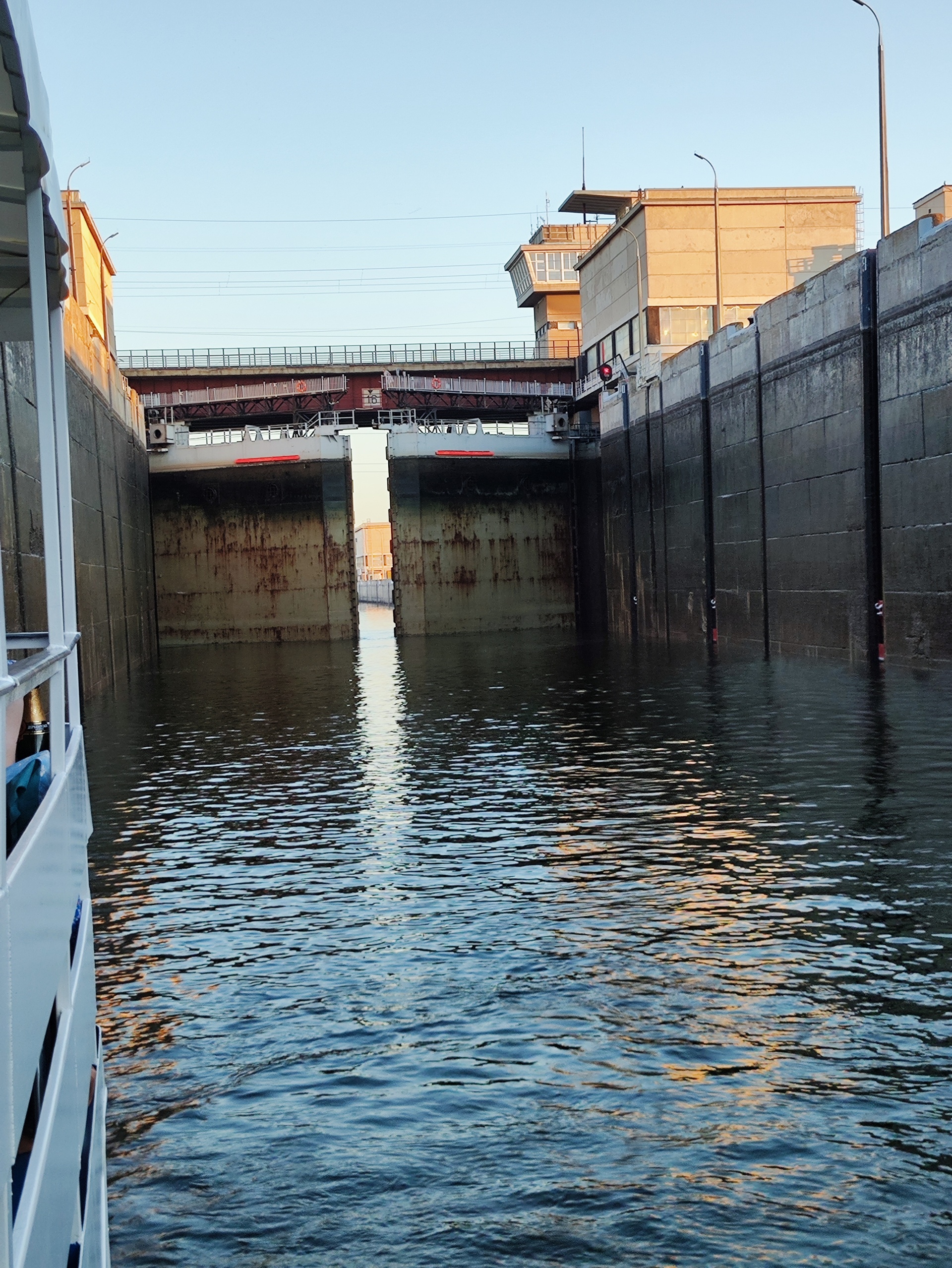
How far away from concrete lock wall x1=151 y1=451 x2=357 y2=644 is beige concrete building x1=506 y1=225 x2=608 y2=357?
22.1 meters

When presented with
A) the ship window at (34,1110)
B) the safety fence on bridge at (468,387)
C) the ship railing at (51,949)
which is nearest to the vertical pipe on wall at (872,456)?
the ship railing at (51,949)

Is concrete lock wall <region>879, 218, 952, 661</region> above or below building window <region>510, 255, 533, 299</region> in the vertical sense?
below

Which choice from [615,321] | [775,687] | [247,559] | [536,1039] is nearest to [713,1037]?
[536,1039]

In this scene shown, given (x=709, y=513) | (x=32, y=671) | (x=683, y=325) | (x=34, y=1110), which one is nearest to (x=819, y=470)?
(x=709, y=513)

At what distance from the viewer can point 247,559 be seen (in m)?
49.2

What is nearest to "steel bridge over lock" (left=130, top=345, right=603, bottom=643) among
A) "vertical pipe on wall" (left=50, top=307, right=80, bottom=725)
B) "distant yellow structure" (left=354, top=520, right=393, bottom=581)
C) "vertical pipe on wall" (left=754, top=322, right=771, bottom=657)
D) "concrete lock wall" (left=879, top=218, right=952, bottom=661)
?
"vertical pipe on wall" (left=754, top=322, right=771, bottom=657)

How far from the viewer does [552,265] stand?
80250mm

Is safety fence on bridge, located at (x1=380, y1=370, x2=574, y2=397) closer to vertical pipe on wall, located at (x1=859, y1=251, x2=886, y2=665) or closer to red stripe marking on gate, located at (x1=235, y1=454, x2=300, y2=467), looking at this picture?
red stripe marking on gate, located at (x1=235, y1=454, x2=300, y2=467)

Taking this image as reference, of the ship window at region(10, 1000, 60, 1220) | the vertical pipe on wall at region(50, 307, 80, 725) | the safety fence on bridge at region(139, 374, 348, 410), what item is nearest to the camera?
the ship window at region(10, 1000, 60, 1220)

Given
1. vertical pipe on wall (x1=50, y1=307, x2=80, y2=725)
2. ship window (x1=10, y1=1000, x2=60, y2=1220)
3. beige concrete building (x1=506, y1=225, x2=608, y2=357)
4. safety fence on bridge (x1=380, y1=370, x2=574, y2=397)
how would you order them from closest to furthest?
ship window (x1=10, y1=1000, x2=60, y2=1220)
vertical pipe on wall (x1=50, y1=307, x2=80, y2=725)
safety fence on bridge (x1=380, y1=370, x2=574, y2=397)
beige concrete building (x1=506, y1=225, x2=608, y2=357)

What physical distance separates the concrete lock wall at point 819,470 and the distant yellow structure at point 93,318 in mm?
15019

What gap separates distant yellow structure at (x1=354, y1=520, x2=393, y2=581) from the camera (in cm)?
15820

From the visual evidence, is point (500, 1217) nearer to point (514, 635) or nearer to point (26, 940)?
point (26, 940)

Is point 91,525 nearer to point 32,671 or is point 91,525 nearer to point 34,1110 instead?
point 32,671
